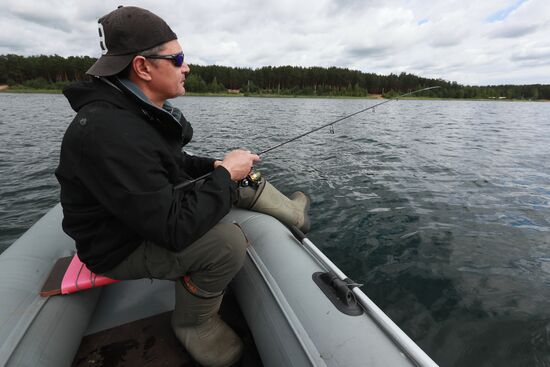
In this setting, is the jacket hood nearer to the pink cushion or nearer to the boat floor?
the pink cushion

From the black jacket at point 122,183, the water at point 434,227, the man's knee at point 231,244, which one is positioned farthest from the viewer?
the water at point 434,227

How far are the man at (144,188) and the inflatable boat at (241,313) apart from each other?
0.38 m

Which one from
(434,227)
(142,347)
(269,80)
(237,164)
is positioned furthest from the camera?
(269,80)

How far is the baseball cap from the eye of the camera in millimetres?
1576

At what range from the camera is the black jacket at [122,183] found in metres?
1.37

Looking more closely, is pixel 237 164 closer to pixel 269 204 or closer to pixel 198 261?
pixel 198 261

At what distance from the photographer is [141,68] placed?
167cm

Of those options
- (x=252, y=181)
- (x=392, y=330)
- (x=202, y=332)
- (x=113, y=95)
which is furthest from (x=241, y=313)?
(x=113, y=95)

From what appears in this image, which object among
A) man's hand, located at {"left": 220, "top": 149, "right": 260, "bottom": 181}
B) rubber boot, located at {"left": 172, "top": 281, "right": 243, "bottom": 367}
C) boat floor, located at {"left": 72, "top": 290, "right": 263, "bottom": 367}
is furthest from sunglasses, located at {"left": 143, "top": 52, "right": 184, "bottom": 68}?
boat floor, located at {"left": 72, "top": 290, "right": 263, "bottom": 367}

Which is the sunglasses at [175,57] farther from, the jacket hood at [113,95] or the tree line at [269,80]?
the tree line at [269,80]

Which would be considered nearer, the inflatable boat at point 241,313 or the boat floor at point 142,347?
the inflatable boat at point 241,313

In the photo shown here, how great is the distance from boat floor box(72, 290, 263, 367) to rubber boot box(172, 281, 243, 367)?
156 mm

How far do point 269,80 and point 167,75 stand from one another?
324ft

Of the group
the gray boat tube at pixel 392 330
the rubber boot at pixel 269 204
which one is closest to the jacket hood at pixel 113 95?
the rubber boot at pixel 269 204
